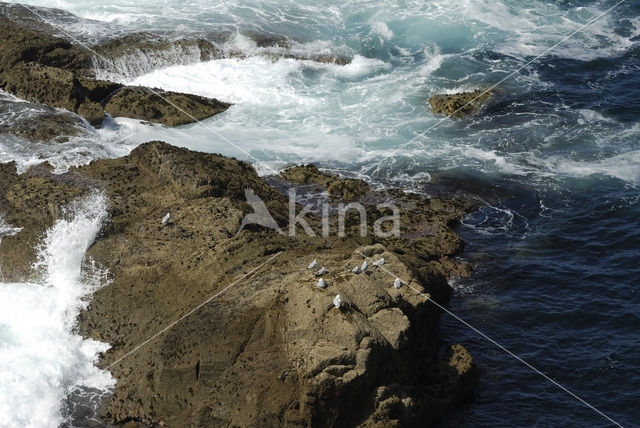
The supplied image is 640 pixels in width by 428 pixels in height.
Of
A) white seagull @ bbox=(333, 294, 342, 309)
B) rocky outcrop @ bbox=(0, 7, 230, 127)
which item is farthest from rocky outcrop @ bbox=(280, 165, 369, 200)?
white seagull @ bbox=(333, 294, 342, 309)

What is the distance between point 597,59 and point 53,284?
995 inches

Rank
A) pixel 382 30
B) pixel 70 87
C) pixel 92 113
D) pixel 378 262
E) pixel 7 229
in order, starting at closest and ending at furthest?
pixel 378 262 → pixel 7 229 → pixel 92 113 → pixel 70 87 → pixel 382 30

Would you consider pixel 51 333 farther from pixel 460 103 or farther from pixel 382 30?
pixel 382 30

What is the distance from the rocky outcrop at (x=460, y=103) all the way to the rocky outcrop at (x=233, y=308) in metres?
10.1

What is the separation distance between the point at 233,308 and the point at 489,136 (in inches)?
588

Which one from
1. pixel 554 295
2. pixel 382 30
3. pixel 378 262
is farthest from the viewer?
pixel 382 30

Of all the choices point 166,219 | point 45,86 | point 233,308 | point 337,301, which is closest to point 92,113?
point 45,86

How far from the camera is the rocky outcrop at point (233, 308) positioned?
1173cm

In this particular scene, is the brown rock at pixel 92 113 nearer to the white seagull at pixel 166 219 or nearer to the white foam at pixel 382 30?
the white seagull at pixel 166 219

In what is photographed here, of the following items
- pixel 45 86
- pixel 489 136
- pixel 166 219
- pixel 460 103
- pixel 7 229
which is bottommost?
pixel 7 229

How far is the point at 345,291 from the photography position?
41.8ft

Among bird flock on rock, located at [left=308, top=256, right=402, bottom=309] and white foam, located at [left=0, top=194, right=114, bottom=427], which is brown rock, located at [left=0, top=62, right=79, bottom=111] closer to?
white foam, located at [left=0, top=194, right=114, bottom=427]

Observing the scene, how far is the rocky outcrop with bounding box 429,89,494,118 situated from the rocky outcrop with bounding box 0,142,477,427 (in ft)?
33.2

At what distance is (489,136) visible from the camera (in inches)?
977
